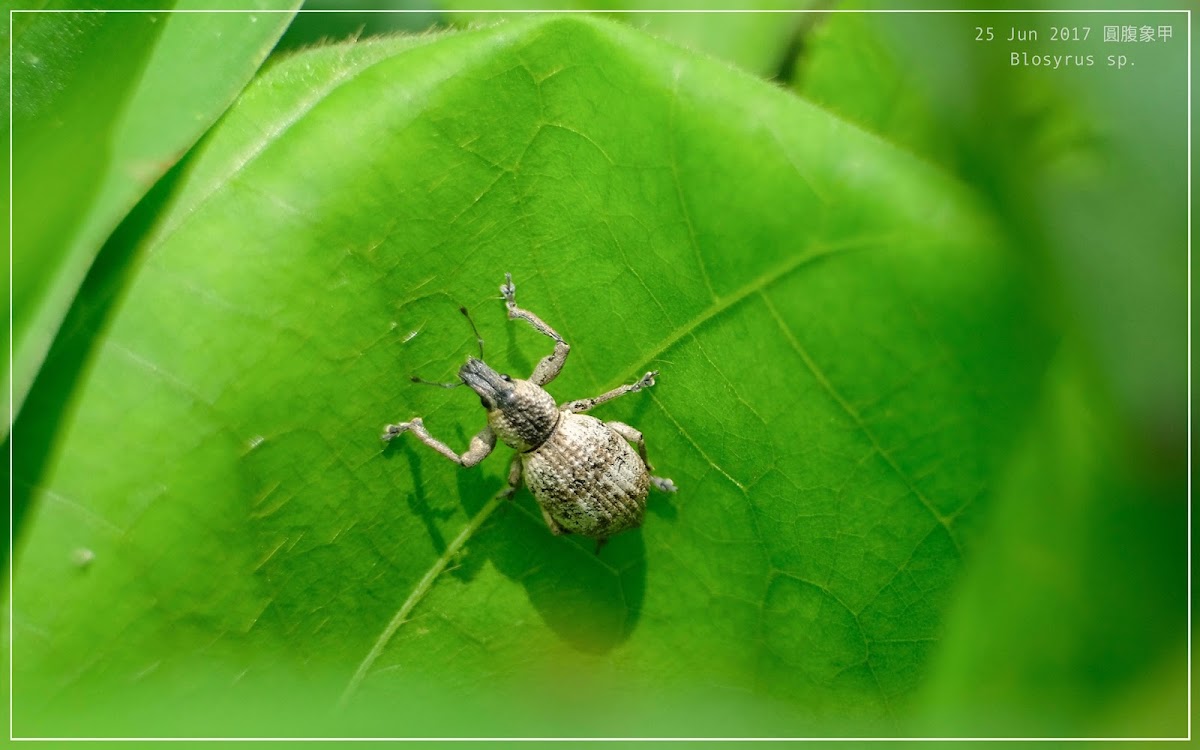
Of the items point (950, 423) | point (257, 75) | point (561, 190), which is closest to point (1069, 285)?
point (950, 423)

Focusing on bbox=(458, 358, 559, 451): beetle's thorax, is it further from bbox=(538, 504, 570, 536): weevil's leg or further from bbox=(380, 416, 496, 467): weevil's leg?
bbox=(538, 504, 570, 536): weevil's leg

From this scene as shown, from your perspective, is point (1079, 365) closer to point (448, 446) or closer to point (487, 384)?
point (487, 384)

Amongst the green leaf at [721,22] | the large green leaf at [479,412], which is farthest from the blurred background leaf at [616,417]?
the green leaf at [721,22]

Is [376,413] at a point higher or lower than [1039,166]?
lower

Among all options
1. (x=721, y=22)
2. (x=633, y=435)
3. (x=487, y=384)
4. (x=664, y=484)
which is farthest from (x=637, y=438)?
(x=721, y=22)

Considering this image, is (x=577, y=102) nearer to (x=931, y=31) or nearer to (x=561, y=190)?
(x=561, y=190)

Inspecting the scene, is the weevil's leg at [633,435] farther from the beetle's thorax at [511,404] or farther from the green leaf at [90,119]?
the green leaf at [90,119]

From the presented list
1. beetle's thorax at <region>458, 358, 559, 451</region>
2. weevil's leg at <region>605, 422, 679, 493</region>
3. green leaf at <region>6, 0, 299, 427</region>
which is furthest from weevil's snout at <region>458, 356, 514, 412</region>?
green leaf at <region>6, 0, 299, 427</region>
